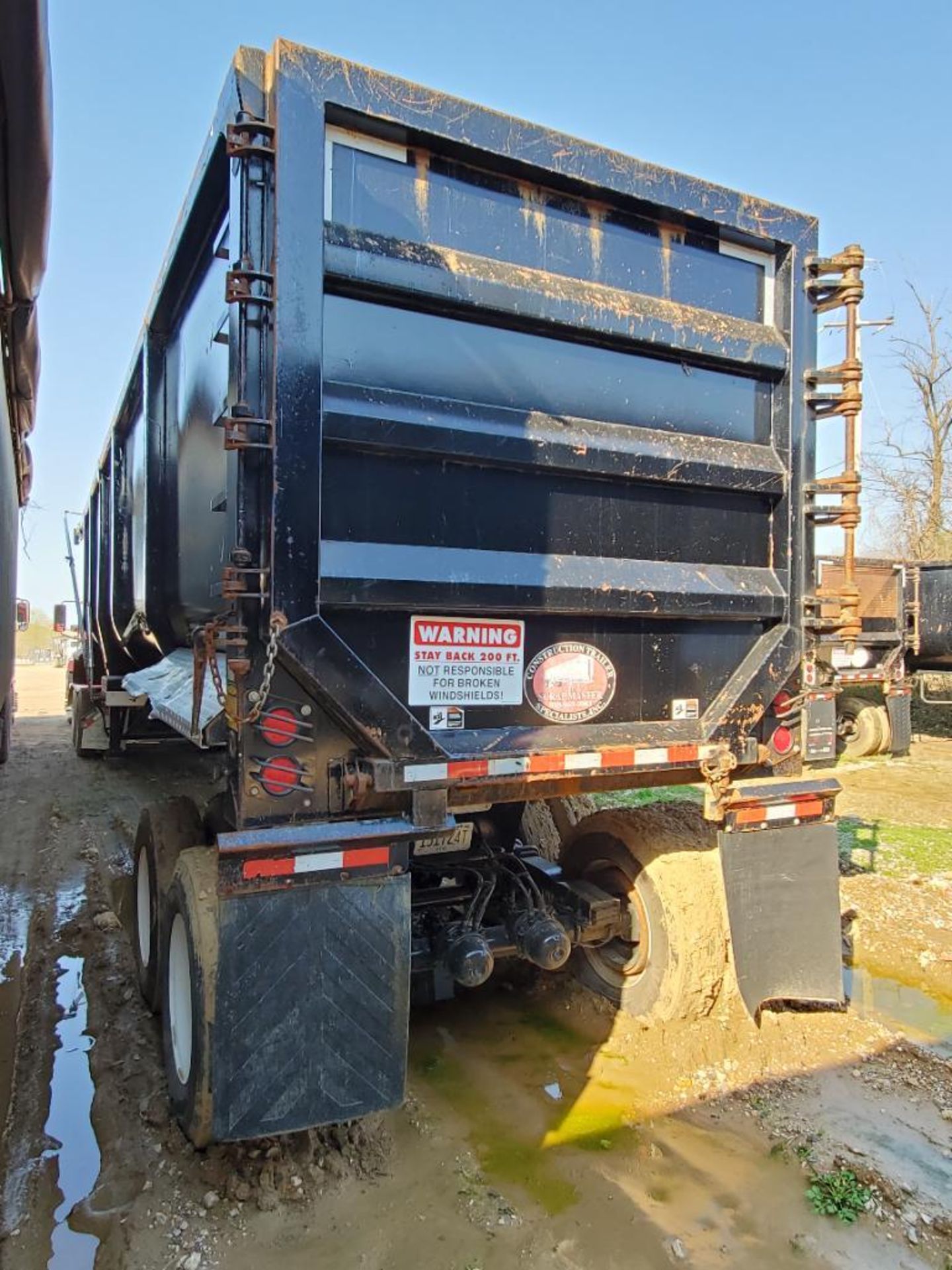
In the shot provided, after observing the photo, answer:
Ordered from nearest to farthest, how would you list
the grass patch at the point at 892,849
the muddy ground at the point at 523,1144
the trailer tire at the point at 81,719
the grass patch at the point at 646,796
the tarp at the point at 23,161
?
the tarp at the point at 23,161
the muddy ground at the point at 523,1144
the grass patch at the point at 892,849
the grass patch at the point at 646,796
the trailer tire at the point at 81,719

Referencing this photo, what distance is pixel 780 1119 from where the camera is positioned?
2.96 metres

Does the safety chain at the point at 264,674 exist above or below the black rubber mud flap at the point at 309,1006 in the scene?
above

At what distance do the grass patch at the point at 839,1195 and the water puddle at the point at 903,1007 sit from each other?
3.82 feet

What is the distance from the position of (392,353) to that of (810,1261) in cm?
299

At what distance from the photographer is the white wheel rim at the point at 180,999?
2.70 m

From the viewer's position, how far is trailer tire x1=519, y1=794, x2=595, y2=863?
426 cm

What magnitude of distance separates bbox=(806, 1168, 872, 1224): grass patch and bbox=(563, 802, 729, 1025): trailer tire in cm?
79

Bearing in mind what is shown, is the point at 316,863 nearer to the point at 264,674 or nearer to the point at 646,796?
the point at 264,674

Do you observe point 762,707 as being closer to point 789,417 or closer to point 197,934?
point 789,417

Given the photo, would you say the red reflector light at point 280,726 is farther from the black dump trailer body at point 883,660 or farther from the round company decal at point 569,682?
the black dump trailer body at point 883,660

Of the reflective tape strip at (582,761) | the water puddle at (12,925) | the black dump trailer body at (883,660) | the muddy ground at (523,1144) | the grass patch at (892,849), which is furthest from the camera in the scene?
the black dump trailer body at (883,660)

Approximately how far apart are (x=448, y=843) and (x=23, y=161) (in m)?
2.83

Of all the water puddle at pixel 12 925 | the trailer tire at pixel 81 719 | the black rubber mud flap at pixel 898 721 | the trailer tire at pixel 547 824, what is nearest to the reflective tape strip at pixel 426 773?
the trailer tire at pixel 547 824

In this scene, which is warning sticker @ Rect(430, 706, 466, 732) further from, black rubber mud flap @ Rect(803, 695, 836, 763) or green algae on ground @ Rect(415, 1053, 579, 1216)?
black rubber mud flap @ Rect(803, 695, 836, 763)
